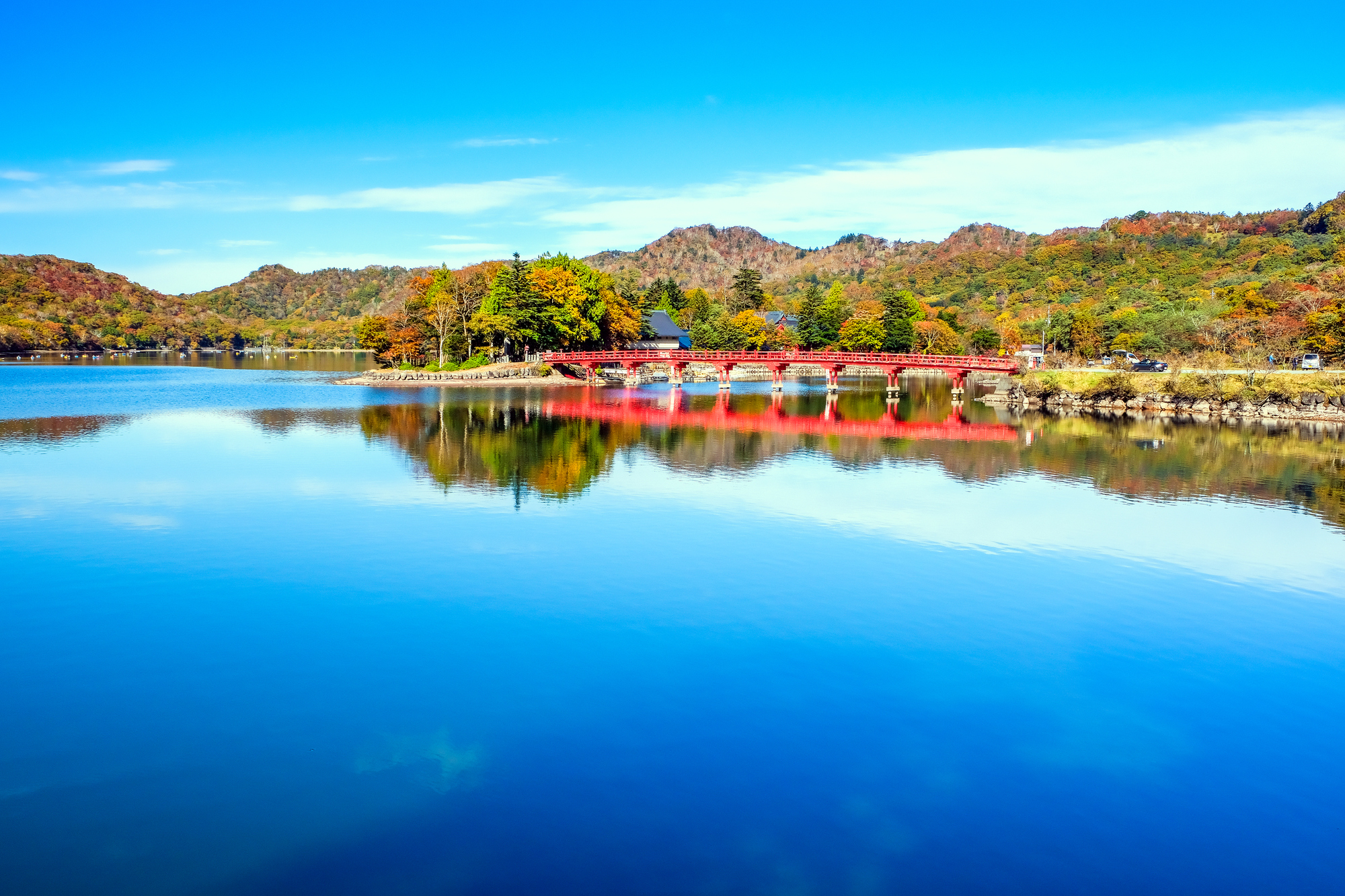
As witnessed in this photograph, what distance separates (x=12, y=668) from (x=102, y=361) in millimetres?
114582

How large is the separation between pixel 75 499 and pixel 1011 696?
21779 mm

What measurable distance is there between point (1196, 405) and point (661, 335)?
49.7 metres

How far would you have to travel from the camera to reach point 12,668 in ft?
37.8

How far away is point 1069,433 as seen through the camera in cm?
3872

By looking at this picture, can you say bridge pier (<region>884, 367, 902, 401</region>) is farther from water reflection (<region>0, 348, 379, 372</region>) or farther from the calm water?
water reflection (<region>0, 348, 379, 372</region>)

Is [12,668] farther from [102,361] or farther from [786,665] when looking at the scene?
[102,361]

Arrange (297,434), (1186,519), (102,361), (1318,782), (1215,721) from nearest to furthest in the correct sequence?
(1318,782) → (1215,721) → (1186,519) → (297,434) → (102,361)

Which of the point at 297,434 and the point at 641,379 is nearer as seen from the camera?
the point at 297,434

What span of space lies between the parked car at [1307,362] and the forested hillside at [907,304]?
32.6 inches

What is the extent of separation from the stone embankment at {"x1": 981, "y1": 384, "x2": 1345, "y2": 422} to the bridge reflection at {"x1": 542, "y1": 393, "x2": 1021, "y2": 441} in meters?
5.92

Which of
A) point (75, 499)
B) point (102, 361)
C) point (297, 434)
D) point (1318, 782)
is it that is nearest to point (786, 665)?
point (1318, 782)

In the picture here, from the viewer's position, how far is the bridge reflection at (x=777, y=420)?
3838 cm

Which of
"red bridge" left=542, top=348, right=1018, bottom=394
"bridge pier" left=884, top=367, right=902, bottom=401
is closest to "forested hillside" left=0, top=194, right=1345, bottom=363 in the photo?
"red bridge" left=542, top=348, right=1018, bottom=394

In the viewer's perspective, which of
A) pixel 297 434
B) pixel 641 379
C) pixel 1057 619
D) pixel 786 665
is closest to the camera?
pixel 786 665
